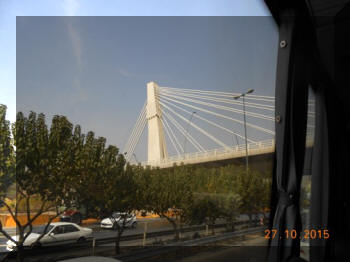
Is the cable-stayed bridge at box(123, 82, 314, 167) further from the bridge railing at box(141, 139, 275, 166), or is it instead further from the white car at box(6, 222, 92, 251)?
the white car at box(6, 222, 92, 251)

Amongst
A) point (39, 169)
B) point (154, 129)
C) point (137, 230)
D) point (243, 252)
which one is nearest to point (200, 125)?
point (154, 129)

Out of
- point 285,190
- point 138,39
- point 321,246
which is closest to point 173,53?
point 138,39

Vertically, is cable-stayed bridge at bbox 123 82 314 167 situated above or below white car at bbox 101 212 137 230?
above

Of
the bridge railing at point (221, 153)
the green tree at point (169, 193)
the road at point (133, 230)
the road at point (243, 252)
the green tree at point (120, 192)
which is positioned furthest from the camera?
the road at point (243, 252)

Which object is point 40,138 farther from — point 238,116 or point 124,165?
point 238,116

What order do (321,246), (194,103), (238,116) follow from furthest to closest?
1. (321,246)
2. (238,116)
3. (194,103)

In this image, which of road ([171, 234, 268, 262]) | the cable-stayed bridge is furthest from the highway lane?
road ([171, 234, 268, 262])

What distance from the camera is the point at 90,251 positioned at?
0.69 metres

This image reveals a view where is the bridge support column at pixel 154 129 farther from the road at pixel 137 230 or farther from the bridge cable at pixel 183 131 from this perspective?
the road at pixel 137 230

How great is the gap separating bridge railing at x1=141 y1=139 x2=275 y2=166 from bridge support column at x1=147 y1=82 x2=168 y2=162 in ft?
0.08

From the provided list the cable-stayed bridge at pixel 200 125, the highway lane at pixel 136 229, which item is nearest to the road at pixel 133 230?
the highway lane at pixel 136 229

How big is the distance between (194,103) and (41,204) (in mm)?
780

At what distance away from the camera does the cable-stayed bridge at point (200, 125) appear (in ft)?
3.01

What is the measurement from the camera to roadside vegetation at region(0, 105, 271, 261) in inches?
21.5
